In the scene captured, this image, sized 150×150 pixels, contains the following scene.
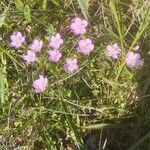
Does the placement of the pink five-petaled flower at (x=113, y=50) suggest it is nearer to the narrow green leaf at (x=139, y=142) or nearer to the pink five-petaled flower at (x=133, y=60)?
the pink five-petaled flower at (x=133, y=60)

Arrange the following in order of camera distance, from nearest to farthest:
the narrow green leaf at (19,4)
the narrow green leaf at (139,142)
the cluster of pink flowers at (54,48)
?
the narrow green leaf at (139,142), the cluster of pink flowers at (54,48), the narrow green leaf at (19,4)

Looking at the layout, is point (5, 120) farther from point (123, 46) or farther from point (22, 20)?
point (123, 46)

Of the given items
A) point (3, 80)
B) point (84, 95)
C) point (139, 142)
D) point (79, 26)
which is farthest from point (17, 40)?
point (139, 142)

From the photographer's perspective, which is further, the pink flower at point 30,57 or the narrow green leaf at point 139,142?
the pink flower at point 30,57

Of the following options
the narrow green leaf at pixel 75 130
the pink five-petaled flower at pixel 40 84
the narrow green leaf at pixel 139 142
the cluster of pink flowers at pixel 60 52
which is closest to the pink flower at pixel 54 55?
the cluster of pink flowers at pixel 60 52

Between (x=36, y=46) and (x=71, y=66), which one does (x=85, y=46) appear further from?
(x=36, y=46)
